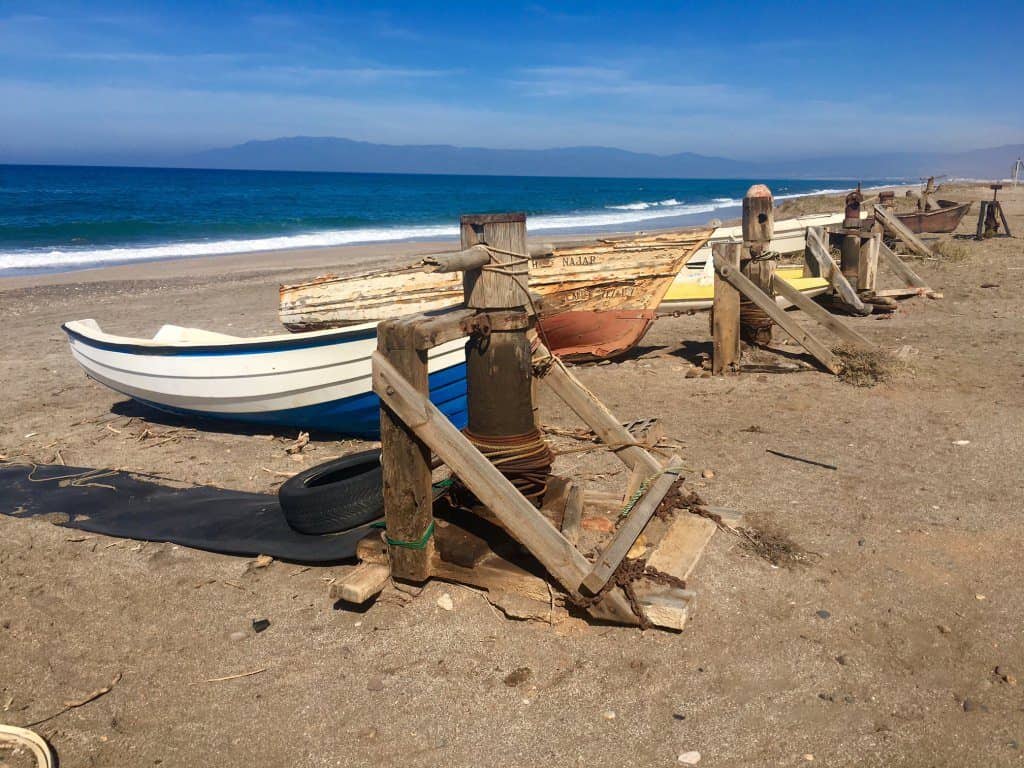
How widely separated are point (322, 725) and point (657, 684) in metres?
1.44

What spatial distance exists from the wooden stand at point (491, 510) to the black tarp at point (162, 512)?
60 cm

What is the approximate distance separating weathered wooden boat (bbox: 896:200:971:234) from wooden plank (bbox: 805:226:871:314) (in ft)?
35.6

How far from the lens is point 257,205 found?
58812 mm

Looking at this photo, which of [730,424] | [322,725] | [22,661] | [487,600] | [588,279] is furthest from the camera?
[588,279]

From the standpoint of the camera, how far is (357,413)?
6.82 meters

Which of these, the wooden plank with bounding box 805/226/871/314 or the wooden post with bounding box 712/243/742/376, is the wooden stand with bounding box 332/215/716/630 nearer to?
the wooden post with bounding box 712/243/742/376

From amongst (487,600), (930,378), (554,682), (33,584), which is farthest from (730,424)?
(33,584)

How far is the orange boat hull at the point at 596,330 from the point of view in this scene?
938 centimetres

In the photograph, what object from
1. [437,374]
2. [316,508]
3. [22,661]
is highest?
[437,374]

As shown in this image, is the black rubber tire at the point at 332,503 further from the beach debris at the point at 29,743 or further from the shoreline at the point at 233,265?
the shoreline at the point at 233,265

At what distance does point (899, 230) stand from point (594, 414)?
556 inches

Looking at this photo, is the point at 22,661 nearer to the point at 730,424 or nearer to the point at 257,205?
the point at 730,424

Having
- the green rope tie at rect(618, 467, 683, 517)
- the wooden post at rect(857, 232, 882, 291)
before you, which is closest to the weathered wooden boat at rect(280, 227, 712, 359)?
the green rope tie at rect(618, 467, 683, 517)

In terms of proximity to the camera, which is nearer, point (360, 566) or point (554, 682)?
point (554, 682)
